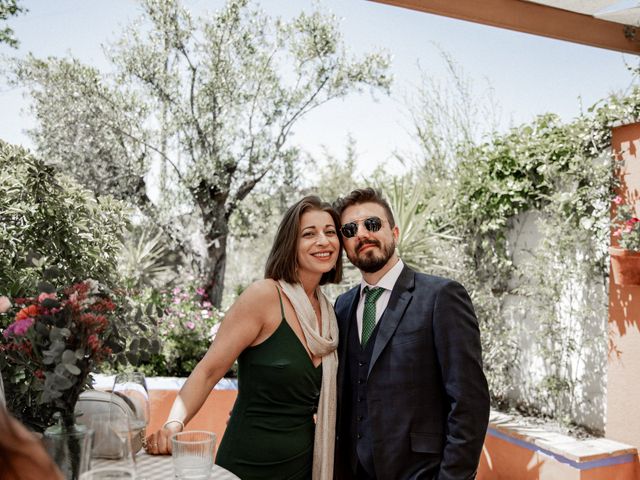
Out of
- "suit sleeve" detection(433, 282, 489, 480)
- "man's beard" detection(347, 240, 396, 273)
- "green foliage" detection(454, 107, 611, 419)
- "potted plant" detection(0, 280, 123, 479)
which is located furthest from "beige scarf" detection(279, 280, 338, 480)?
"green foliage" detection(454, 107, 611, 419)

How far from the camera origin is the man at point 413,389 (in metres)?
1.93

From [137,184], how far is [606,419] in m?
6.81

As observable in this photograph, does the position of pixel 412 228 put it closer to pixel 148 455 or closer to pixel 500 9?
pixel 500 9

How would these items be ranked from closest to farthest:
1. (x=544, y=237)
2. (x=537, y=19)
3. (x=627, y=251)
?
(x=627, y=251)
(x=537, y=19)
(x=544, y=237)

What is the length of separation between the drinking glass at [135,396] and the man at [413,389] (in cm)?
80

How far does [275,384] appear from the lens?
205 centimetres

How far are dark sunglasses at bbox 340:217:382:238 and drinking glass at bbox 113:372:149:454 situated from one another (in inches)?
40.1

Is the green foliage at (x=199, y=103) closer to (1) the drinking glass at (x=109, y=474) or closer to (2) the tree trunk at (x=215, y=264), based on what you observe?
(2) the tree trunk at (x=215, y=264)

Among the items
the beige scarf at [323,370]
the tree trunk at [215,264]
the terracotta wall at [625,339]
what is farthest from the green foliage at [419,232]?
the tree trunk at [215,264]

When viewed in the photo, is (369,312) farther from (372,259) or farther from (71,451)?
(71,451)

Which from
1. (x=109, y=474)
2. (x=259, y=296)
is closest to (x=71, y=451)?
(x=109, y=474)

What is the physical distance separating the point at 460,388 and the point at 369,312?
1.54ft

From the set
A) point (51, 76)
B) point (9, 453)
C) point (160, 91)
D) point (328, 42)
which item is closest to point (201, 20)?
point (160, 91)

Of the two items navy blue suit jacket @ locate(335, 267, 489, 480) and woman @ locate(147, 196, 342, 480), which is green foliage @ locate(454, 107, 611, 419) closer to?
navy blue suit jacket @ locate(335, 267, 489, 480)
